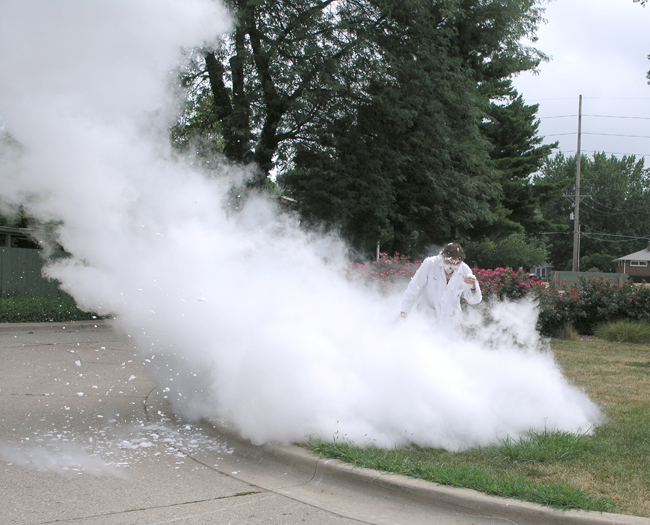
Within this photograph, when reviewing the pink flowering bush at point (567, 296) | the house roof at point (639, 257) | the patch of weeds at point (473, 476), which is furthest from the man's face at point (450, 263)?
the house roof at point (639, 257)

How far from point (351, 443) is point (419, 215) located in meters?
13.0

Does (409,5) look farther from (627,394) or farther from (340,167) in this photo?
(627,394)

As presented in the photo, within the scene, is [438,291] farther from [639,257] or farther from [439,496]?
[639,257]

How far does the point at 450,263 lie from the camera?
6090mm

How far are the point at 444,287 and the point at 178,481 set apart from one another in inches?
126

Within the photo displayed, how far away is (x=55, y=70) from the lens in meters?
5.41

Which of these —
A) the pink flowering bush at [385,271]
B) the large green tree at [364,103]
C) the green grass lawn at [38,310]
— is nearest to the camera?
the pink flowering bush at [385,271]

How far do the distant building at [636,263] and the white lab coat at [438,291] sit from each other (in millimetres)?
69759

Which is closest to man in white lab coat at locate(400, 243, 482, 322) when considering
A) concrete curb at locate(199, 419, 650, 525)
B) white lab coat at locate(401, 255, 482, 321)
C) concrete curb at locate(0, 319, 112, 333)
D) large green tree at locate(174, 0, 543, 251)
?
white lab coat at locate(401, 255, 482, 321)

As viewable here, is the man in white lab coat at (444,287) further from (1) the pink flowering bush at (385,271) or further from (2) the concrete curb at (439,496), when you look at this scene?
(1) the pink flowering bush at (385,271)

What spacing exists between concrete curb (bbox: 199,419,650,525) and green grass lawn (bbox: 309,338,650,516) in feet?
0.27

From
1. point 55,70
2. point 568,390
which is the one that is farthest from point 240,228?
point 568,390

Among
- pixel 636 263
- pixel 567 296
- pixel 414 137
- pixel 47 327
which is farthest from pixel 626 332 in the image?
pixel 636 263

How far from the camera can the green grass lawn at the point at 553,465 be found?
380 cm
